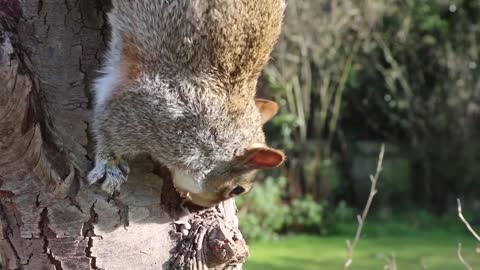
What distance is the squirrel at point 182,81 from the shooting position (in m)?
1.91

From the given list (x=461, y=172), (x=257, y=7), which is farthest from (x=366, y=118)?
(x=257, y=7)

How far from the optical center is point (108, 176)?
1679mm

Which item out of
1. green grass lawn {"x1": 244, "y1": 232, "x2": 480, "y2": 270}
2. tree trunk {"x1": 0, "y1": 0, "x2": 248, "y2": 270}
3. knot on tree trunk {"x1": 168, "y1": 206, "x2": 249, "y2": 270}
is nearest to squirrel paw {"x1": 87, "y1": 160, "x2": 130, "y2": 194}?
tree trunk {"x1": 0, "y1": 0, "x2": 248, "y2": 270}

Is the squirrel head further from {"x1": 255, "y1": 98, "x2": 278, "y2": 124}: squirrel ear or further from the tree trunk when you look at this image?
the tree trunk

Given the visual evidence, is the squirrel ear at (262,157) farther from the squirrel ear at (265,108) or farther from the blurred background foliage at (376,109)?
the blurred background foliage at (376,109)

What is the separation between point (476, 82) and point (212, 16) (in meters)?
7.38

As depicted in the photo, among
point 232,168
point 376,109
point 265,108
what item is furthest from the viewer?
point 376,109

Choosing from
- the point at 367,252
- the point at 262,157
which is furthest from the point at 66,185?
the point at 367,252

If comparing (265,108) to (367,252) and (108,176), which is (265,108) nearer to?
(108,176)

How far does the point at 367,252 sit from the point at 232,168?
5.12 meters

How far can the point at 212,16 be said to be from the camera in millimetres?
1918

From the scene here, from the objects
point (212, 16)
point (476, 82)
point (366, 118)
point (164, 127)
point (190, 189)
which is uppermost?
point (212, 16)

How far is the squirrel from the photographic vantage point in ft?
6.27

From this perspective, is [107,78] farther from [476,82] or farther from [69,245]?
[476,82]
